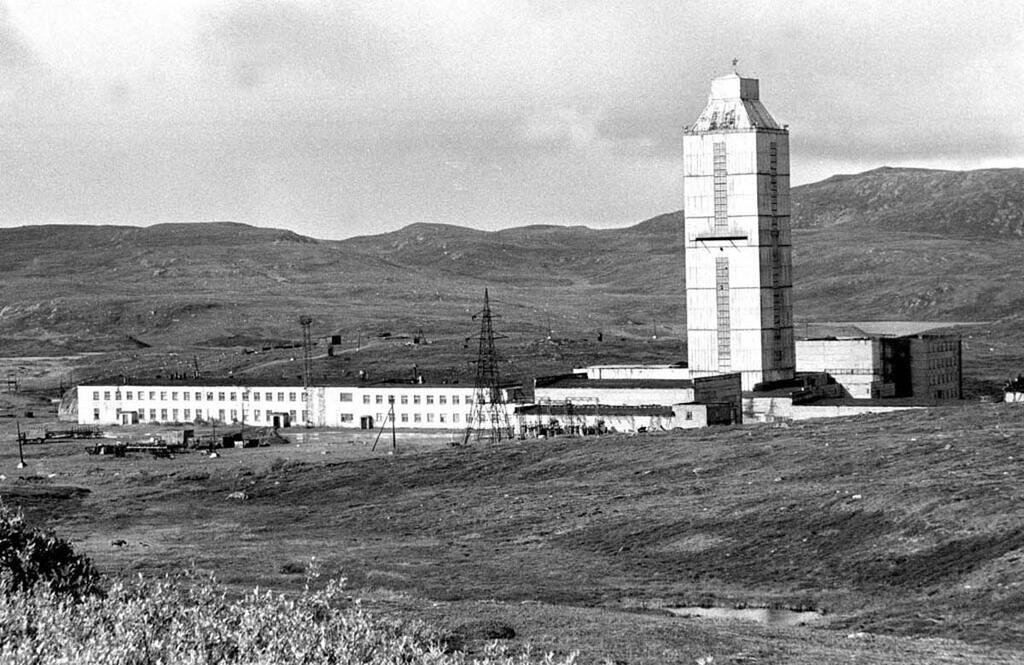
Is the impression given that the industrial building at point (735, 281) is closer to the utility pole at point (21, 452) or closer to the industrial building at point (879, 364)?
→ the industrial building at point (879, 364)

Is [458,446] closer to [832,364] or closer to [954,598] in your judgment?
[832,364]

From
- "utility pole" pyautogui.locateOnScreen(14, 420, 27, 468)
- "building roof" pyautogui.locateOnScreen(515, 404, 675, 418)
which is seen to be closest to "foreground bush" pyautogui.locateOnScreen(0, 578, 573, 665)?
"building roof" pyautogui.locateOnScreen(515, 404, 675, 418)

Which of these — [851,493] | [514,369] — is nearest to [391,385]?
[514,369]

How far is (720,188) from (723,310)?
25.1 feet

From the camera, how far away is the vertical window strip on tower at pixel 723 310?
102938mm

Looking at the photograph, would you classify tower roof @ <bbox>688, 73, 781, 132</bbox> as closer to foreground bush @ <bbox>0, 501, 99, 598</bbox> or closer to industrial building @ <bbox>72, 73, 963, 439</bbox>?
industrial building @ <bbox>72, 73, 963, 439</bbox>

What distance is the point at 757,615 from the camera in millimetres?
46281

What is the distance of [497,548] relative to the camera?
6012 centimetres

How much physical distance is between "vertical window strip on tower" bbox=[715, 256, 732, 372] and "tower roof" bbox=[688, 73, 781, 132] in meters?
8.22

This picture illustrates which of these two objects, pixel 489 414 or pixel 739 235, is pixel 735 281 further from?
pixel 489 414

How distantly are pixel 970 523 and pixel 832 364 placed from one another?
5863cm

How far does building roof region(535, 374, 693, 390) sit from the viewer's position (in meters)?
100

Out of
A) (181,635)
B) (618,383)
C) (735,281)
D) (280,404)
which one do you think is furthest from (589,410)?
(181,635)

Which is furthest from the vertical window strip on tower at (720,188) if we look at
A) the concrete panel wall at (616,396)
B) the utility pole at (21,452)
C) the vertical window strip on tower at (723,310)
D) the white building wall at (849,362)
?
the utility pole at (21,452)
